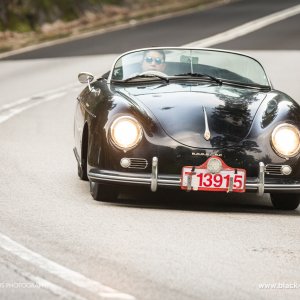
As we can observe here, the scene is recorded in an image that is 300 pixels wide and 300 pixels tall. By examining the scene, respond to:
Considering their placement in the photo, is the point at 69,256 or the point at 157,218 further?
the point at 157,218

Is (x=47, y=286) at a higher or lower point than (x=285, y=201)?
higher

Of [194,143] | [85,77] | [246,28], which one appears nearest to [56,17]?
[246,28]

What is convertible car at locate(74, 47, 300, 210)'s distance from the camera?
31.0ft

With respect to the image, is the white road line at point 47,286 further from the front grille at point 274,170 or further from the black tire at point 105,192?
the front grille at point 274,170

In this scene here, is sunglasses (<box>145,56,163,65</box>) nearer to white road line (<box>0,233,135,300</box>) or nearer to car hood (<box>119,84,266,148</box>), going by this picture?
car hood (<box>119,84,266,148</box>)

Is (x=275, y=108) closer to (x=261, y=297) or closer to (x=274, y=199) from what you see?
(x=274, y=199)

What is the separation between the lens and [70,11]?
116 feet

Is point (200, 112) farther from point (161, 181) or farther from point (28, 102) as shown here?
point (28, 102)

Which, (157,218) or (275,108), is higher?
(275,108)

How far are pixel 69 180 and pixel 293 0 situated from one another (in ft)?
114

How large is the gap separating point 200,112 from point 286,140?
0.72m

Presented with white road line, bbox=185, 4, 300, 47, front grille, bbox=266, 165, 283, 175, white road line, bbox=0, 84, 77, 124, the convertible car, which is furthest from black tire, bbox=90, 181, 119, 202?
white road line, bbox=185, 4, 300, 47

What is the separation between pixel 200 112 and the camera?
968cm

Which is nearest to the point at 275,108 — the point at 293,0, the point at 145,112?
the point at 145,112
